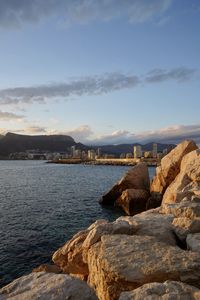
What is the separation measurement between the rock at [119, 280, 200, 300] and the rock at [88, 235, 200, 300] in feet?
3.62

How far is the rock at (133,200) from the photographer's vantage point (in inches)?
1498

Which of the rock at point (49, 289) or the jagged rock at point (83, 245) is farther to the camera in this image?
the jagged rock at point (83, 245)

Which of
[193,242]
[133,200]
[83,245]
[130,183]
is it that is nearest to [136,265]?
[193,242]

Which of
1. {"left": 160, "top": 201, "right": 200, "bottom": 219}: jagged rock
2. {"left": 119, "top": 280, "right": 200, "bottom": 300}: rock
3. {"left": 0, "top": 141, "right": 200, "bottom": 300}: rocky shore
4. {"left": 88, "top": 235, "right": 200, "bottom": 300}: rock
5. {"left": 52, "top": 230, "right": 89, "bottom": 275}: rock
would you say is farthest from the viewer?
{"left": 160, "top": 201, "right": 200, "bottom": 219}: jagged rock

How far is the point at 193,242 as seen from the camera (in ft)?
34.7

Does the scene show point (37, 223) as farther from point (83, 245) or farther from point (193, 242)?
point (193, 242)

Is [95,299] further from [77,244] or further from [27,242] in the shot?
[27,242]

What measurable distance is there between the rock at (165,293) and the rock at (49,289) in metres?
0.90

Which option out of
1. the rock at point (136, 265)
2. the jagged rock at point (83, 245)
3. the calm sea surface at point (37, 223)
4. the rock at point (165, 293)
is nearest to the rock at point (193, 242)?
the rock at point (136, 265)

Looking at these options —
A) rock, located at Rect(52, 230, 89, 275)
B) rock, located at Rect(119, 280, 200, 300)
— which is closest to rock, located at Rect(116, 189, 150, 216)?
rock, located at Rect(52, 230, 89, 275)

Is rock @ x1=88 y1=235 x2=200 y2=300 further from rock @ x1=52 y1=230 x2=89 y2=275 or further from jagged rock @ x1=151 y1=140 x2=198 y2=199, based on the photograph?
jagged rock @ x1=151 y1=140 x2=198 y2=199

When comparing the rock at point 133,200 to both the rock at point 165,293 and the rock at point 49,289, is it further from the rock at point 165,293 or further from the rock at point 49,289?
the rock at point 165,293

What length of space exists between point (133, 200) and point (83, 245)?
27.1m

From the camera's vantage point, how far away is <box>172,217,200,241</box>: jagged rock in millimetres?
11781
